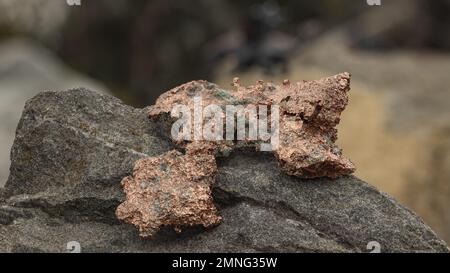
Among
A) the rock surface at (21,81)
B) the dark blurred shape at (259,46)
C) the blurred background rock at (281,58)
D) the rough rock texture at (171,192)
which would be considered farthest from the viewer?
the dark blurred shape at (259,46)

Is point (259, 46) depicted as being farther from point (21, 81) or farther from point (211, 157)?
point (211, 157)

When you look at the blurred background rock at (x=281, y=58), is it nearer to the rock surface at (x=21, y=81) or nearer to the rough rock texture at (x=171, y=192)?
the rock surface at (x=21, y=81)

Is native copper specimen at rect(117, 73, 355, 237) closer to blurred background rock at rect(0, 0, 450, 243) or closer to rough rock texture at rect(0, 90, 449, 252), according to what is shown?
rough rock texture at rect(0, 90, 449, 252)

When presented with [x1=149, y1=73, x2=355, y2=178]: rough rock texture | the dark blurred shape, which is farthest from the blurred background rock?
[x1=149, y1=73, x2=355, y2=178]: rough rock texture

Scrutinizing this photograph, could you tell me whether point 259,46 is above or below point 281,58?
above

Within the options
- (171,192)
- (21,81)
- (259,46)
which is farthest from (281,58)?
(171,192)

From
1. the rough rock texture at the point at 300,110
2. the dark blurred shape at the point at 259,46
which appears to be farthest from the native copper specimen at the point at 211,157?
the dark blurred shape at the point at 259,46
